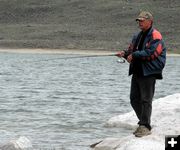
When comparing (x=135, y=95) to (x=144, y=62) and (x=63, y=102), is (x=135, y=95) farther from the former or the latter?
(x=63, y=102)

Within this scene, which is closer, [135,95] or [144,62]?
[144,62]

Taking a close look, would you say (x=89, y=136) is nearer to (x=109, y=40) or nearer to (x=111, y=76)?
(x=111, y=76)

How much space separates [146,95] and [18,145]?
188cm

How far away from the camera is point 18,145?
10531 mm

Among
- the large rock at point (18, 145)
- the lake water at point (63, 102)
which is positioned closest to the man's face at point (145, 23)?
the lake water at point (63, 102)

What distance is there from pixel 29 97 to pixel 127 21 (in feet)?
121

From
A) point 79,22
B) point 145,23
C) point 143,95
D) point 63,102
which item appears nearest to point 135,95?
point 143,95

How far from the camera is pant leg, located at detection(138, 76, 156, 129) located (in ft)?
33.0

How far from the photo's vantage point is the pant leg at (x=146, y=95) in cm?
1005

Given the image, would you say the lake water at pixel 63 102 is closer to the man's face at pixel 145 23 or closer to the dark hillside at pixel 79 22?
the man's face at pixel 145 23

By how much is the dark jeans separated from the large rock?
164 centimetres

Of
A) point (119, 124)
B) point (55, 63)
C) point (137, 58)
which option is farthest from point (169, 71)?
point (137, 58)

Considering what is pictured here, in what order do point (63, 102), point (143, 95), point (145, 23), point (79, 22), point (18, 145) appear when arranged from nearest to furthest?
point (145, 23) < point (143, 95) < point (18, 145) < point (63, 102) < point (79, 22)

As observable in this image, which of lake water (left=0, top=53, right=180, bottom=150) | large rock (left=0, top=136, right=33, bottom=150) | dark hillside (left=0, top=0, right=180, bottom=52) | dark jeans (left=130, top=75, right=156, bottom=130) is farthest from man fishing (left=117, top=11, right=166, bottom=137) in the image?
dark hillside (left=0, top=0, right=180, bottom=52)
